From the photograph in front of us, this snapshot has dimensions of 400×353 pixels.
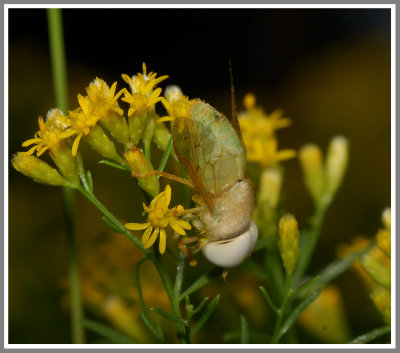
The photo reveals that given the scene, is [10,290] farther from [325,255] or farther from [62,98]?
[325,255]

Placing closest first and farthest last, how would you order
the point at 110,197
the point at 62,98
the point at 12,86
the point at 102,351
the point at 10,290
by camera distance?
the point at 102,351
the point at 62,98
the point at 10,290
the point at 110,197
the point at 12,86

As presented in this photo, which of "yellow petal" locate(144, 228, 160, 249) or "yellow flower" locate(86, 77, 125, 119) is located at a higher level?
"yellow flower" locate(86, 77, 125, 119)

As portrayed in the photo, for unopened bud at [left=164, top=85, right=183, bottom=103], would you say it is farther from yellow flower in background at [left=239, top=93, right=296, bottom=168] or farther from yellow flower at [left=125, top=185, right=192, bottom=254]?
yellow flower in background at [left=239, top=93, right=296, bottom=168]

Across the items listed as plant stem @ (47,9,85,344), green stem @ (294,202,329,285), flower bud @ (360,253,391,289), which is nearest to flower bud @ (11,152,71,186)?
plant stem @ (47,9,85,344)

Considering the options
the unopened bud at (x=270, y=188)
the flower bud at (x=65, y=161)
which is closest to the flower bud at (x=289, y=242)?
the unopened bud at (x=270, y=188)

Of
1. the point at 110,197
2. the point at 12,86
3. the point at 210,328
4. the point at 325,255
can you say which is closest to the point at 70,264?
the point at 210,328

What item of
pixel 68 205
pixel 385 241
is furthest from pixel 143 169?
pixel 385 241
